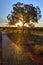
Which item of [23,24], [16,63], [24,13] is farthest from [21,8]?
[16,63]

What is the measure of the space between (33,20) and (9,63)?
33.0 meters

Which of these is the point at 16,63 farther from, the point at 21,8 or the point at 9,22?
the point at 9,22

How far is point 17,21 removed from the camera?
45.1 m

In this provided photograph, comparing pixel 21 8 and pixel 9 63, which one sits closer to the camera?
pixel 9 63

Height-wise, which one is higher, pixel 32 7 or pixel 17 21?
pixel 32 7

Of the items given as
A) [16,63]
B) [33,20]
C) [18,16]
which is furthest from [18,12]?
[16,63]

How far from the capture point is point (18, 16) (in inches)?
1698

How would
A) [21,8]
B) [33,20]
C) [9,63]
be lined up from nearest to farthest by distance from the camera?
[9,63] < [21,8] < [33,20]

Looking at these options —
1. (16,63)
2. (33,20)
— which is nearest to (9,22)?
(33,20)

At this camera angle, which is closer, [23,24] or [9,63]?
[9,63]

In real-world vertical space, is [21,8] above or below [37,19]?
above

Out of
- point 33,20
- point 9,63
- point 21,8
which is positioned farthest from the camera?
point 33,20

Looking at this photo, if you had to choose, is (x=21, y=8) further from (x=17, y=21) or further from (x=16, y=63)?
(x=16, y=63)

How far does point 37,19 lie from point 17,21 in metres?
4.62
